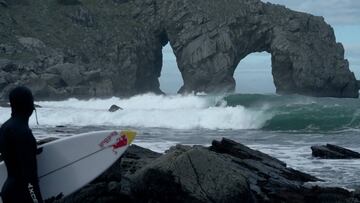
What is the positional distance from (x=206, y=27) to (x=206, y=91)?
783cm

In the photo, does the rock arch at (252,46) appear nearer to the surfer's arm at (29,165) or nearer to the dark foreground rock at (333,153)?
the dark foreground rock at (333,153)

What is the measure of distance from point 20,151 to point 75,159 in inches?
95.4

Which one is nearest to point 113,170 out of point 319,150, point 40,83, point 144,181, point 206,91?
point 144,181

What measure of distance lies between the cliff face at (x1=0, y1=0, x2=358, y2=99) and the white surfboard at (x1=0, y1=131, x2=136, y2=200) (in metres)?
59.7

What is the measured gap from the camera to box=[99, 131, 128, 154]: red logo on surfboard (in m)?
8.63

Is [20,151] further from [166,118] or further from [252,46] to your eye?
[252,46]

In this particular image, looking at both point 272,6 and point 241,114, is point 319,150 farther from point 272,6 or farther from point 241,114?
point 272,6

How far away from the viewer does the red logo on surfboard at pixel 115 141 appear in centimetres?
863

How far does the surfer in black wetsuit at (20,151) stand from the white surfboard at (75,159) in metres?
0.98

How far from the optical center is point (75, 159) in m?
8.13

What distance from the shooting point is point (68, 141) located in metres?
8.02

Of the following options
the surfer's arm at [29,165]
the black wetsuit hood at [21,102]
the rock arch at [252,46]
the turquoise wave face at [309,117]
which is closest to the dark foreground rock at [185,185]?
the surfer's arm at [29,165]

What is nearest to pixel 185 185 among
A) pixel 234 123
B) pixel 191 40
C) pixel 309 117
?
pixel 234 123

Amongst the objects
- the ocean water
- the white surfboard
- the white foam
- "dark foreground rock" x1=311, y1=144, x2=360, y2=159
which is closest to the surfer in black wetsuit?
the white surfboard
